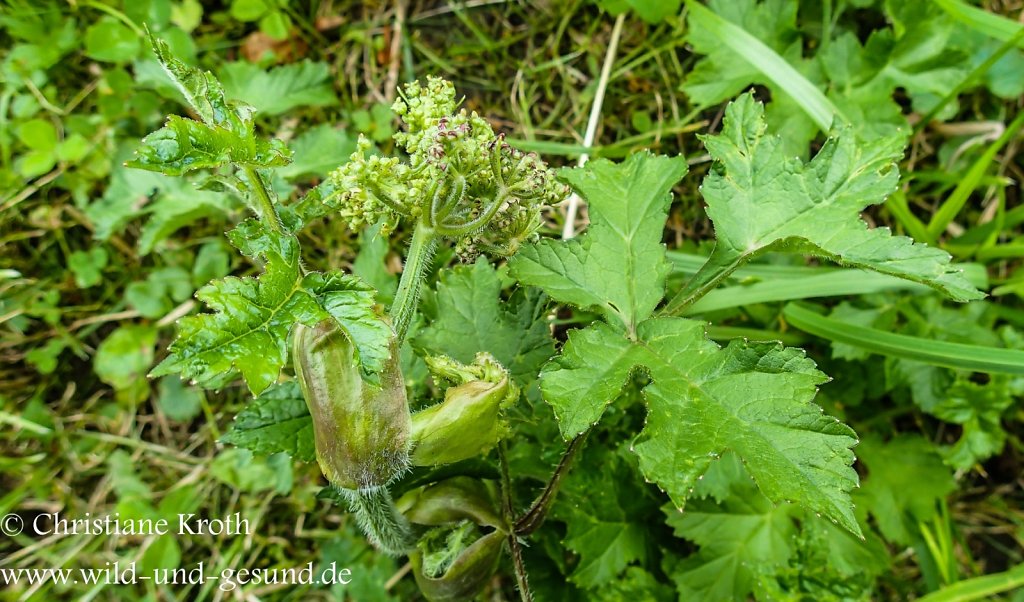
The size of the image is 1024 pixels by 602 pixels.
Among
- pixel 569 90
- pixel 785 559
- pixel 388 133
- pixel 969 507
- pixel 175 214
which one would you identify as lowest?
pixel 969 507

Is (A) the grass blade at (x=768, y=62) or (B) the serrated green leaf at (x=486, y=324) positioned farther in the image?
(A) the grass blade at (x=768, y=62)

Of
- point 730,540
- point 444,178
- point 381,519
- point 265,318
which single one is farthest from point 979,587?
point 265,318

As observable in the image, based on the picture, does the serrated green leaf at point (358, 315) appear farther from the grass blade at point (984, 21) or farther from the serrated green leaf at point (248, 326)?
the grass blade at point (984, 21)

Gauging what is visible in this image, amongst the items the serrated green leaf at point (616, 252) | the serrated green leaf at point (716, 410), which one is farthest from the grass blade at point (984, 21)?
the serrated green leaf at point (716, 410)

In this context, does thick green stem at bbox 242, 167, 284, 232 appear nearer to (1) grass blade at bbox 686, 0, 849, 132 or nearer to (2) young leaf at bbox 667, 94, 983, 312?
(2) young leaf at bbox 667, 94, 983, 312

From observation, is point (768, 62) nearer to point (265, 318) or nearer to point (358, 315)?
point (358, 315)

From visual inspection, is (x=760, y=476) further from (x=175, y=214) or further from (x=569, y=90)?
(x=175, y=214)

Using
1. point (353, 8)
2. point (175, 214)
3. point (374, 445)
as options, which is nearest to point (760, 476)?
point (374, 445)
